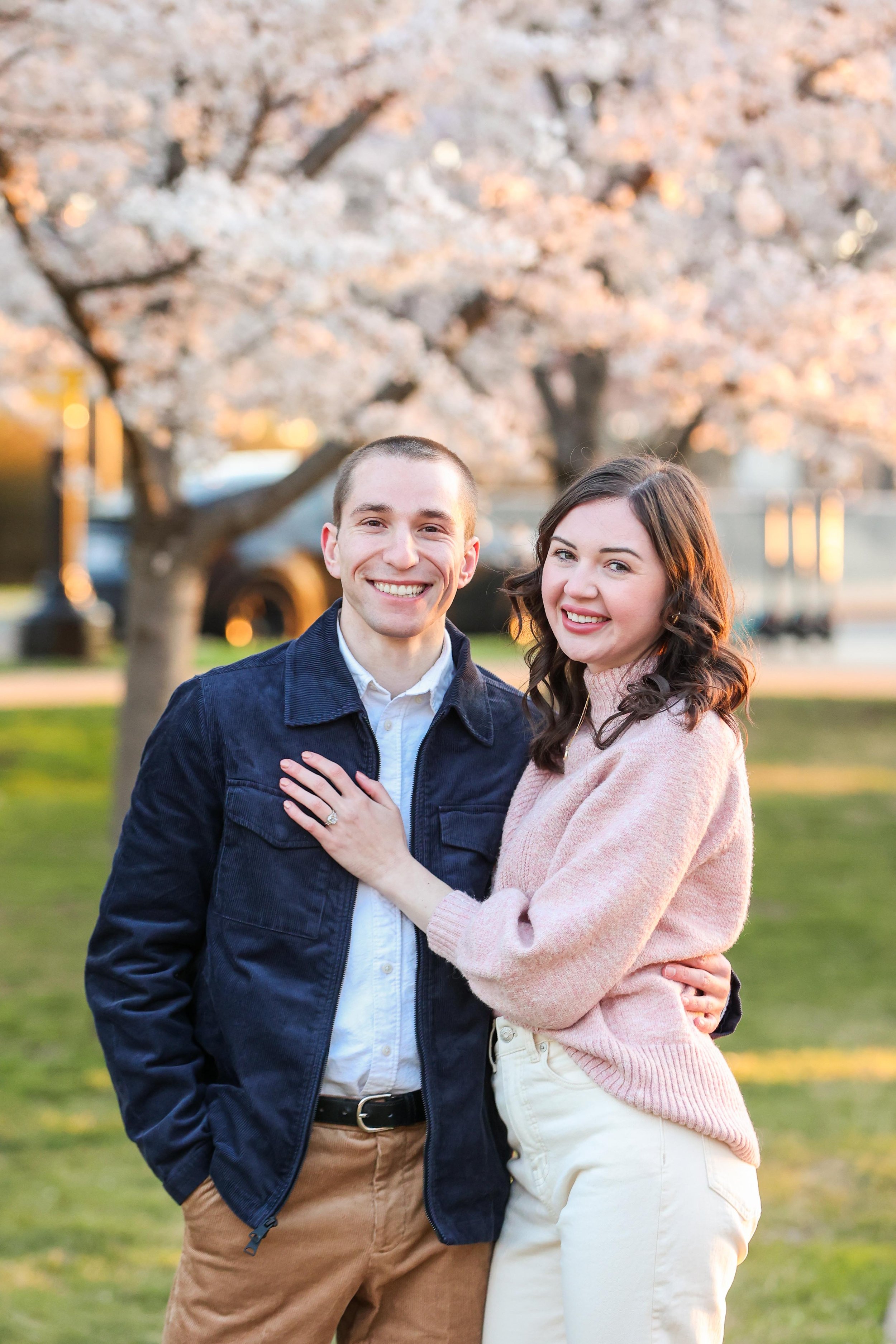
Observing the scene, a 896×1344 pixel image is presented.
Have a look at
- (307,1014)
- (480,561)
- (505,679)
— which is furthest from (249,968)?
(480,561)

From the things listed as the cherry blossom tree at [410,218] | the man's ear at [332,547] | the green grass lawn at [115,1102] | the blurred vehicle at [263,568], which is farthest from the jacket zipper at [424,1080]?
the blurred vehicle at [263,568]

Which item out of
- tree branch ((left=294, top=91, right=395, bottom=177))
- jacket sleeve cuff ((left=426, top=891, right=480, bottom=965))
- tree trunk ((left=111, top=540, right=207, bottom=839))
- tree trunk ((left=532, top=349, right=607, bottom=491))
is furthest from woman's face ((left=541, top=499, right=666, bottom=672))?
tree trunk ((left=532, top=349, right=607, bottom=491))

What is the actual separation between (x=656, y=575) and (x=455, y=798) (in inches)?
21.0

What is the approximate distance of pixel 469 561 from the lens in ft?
8.29

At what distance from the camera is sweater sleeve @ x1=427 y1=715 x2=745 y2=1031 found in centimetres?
209

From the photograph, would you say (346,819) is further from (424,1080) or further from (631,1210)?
(631,1210)

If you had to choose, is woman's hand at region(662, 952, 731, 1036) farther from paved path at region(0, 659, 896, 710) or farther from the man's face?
paved path at region(0, 659, 896, 710)

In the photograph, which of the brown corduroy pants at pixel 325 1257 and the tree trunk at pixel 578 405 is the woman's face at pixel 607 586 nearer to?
the brown corduroy pants at pixel 325 1257

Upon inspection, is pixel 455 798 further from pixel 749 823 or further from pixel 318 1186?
pixel 318 1186

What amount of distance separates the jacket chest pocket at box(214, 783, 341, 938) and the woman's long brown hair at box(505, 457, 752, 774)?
17.4 inches

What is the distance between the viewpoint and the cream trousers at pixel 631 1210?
2.10 meters

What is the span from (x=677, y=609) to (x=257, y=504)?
15.9 feet

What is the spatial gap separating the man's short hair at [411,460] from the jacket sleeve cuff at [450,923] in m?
0.67

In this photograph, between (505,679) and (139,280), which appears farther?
(505,679)
